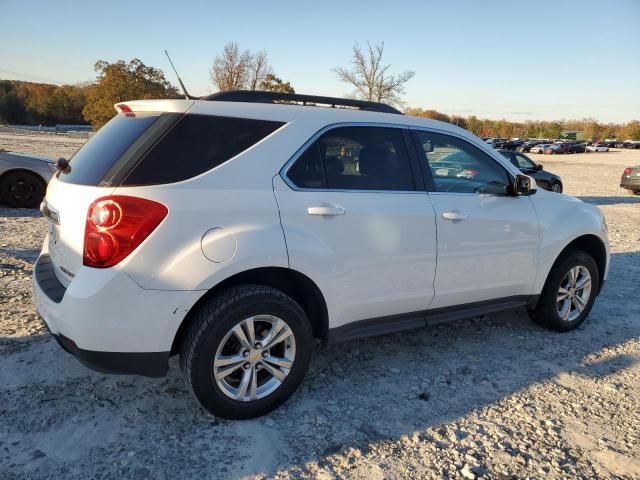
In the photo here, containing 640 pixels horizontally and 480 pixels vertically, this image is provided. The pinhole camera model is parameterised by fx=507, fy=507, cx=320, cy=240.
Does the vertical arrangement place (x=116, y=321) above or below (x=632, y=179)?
above

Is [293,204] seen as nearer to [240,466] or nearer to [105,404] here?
[240,466]

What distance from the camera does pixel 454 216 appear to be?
356cm

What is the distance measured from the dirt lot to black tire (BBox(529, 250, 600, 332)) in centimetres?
19

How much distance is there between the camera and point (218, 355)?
9.12 feet

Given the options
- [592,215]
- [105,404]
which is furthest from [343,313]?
[592,215]

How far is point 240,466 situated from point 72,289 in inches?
48.8

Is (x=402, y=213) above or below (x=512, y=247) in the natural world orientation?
above

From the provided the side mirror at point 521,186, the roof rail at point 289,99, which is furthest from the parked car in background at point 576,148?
the roof rail at point 289,99

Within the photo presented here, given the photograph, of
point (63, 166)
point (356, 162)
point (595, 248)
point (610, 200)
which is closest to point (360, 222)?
point (356, 162)

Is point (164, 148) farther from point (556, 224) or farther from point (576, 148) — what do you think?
point (576, 148)

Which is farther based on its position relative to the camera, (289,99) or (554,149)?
(554,149)

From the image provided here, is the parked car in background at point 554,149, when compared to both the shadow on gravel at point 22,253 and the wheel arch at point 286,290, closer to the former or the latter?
the shadow on gravel at point 22,253

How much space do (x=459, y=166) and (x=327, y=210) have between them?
1393 mm

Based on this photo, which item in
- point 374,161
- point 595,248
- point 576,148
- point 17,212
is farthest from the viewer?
point 576,148
